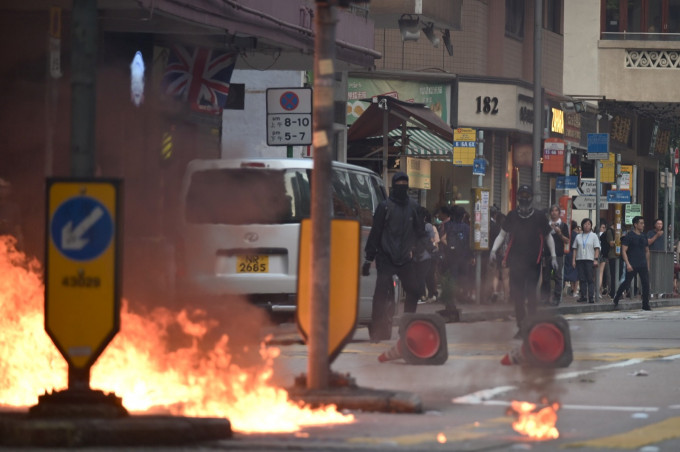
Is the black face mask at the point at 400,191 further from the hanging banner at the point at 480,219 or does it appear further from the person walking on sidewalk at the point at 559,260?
the person walking on sidewalk at the point at 559,260

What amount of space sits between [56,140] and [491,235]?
14.1 meters

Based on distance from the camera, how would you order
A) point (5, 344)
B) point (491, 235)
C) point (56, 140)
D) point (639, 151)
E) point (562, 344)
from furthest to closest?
point (639, 151) < point (491, 235) < point (56, 140) < point (562, 344) < point (5, 344)

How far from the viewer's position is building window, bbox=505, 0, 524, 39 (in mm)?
35375

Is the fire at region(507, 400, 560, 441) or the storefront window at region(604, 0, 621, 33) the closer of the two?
the fire at region(507, 400, 560, 441)

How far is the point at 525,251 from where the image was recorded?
15.2 m

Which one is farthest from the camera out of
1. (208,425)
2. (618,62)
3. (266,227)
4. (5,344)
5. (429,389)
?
(618,62)

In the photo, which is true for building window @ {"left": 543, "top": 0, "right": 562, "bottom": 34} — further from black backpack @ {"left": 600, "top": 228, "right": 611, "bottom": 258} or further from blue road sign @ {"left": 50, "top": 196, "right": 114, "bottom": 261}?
blue road sign @ {"left": 50, "top": 196, "right": 114, "bottom": 261}

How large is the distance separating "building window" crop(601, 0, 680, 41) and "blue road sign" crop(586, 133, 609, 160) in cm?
1161

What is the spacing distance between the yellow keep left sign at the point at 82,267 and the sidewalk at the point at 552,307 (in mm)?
10901

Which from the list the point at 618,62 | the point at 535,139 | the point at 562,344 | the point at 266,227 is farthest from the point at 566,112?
the point at 562,344

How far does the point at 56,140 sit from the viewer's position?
45.0 feet

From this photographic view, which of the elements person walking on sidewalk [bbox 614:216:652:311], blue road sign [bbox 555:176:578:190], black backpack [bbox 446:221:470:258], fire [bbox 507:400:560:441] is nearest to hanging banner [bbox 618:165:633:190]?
blue road sign [bbox 555:176:578:190]

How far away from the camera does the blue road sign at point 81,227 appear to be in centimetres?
781

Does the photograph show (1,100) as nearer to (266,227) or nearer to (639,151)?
(266,227)
